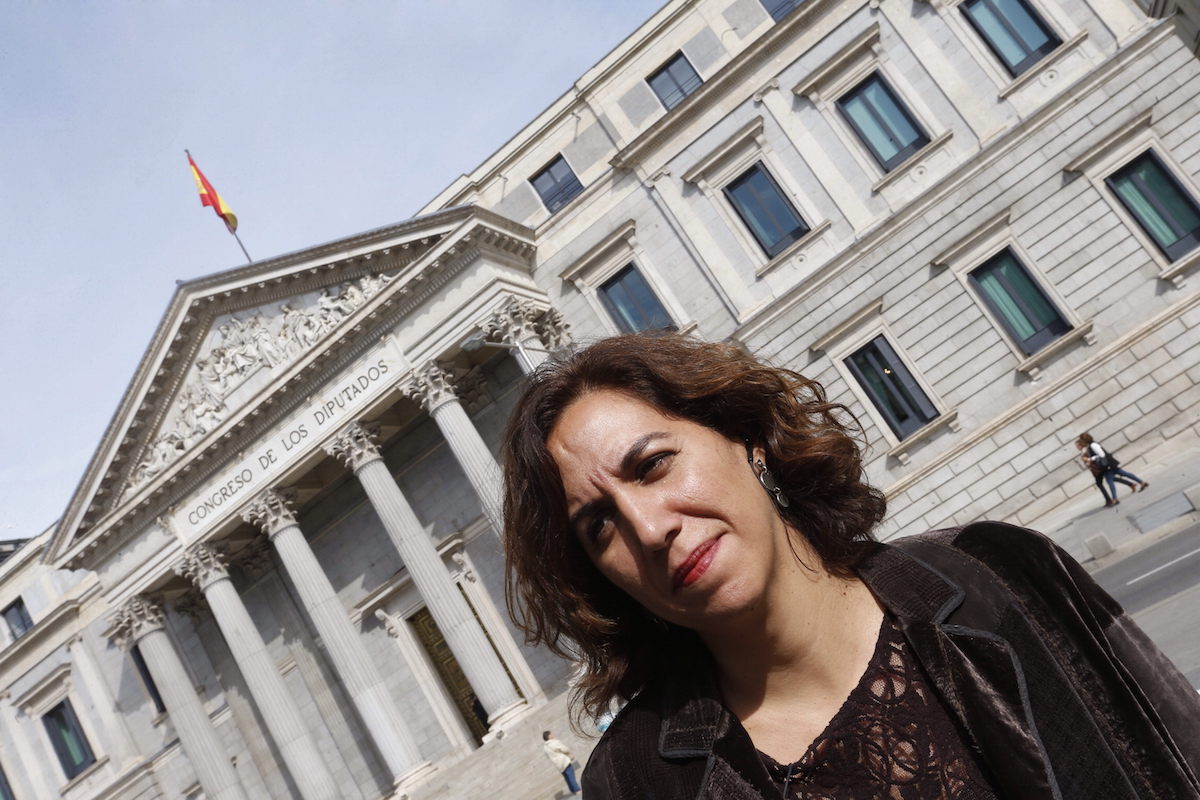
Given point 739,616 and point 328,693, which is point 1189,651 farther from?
point 328,693

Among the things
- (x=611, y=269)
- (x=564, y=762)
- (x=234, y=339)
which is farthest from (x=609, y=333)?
(x=234, y=339)

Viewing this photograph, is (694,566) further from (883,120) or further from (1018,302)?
(883,120)

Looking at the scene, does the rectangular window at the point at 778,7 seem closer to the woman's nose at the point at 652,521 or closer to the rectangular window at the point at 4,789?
the woman's nose at the point at 652,521

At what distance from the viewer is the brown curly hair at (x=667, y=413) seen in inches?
103

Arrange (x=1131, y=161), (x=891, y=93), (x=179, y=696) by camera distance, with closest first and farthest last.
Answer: (x=1131, y=161) → (x=891, y=93) → (x=179, y=696)

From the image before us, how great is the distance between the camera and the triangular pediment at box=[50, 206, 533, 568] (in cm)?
2584

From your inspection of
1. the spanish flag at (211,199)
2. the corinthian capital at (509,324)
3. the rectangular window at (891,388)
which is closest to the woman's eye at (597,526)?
the rectangular window at (891,388)

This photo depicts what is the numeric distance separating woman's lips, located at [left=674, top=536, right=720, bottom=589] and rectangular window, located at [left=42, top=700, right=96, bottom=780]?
129 feet

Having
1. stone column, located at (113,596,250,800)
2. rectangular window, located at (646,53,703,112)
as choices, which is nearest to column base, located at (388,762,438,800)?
stone column, located at (113,596,250,800)

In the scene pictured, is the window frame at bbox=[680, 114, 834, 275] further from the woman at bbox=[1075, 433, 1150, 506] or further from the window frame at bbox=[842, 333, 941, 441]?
the woman at bbox=[1075, 433, 1150, 506]

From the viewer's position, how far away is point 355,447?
25719mm

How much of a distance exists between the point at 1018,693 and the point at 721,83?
984 inches

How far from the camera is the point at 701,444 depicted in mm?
2500

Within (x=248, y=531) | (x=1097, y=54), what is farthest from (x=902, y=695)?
(x=248, y=531)
